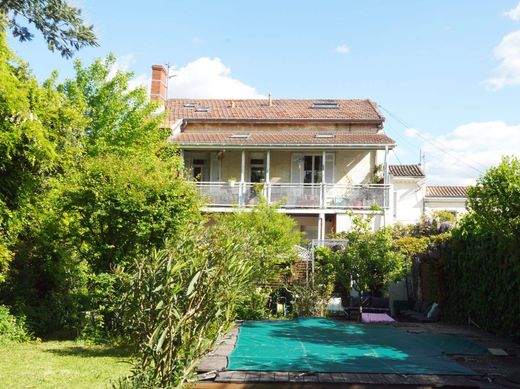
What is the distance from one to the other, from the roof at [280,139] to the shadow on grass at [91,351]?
13.3 meters

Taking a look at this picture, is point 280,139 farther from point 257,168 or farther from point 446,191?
point 446,191

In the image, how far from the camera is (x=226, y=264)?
602cm

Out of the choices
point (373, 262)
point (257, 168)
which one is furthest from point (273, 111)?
point (373, 262)

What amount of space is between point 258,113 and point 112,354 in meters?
18.4

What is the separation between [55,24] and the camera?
1098 cm

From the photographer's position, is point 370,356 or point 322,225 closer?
point 370,356

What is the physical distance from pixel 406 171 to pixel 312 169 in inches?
343

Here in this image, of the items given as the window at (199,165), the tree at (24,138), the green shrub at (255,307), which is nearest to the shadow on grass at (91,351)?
the tree at (24,138)

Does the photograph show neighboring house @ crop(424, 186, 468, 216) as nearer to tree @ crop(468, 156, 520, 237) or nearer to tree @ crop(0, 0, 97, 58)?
tree @ crop(468, 156, 520, 237)

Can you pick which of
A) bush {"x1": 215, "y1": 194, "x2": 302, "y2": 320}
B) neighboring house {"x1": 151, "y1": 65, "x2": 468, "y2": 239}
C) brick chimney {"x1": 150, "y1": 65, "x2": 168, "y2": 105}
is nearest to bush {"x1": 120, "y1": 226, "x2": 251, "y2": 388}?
bush {"x1": 215, "y1": 194, "x2": 302, "y2": 320}

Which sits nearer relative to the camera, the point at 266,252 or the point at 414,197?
the point at 266,252

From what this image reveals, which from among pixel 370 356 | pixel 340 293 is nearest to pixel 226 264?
pixel 370 356

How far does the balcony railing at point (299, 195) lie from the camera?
22.7m

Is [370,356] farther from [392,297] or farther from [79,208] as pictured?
[392,297]
